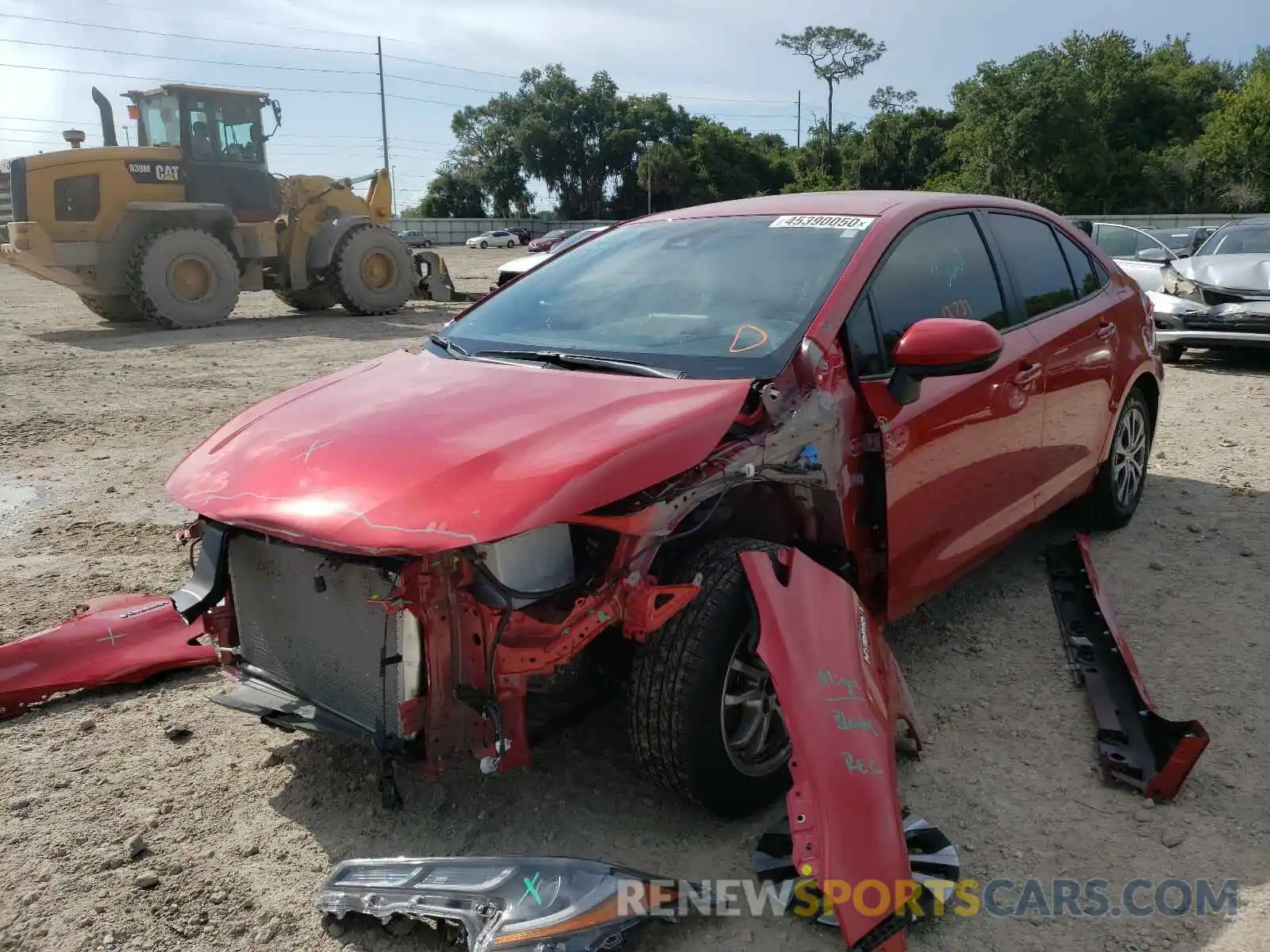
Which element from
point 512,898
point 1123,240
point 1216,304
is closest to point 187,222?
point 1123,240

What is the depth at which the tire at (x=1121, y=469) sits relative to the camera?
4.57 metres

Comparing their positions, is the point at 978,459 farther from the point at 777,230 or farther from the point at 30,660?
the point at 30,660

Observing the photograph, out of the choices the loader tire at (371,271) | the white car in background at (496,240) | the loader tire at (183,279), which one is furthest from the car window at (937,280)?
the white car in background at (496,240)

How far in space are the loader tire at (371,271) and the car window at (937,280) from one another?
42.5ft

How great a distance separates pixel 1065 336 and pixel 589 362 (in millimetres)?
2115

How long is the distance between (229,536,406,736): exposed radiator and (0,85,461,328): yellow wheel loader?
12288 mm

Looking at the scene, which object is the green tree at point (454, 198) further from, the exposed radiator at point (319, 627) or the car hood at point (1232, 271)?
the exposed radiator at point (319, 627)

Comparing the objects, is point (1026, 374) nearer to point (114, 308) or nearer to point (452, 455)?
point (452, 455)

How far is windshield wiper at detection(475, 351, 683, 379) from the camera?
2812 mm

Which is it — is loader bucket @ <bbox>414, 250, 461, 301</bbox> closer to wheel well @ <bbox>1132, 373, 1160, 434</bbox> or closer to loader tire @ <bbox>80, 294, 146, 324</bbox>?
loader tire @ <bbox>80, 294, 146, 324</bbox>

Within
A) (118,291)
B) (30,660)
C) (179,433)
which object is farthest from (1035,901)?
(118,291)

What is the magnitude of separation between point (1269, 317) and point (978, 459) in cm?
706

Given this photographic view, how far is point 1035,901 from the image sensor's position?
7.61 ft

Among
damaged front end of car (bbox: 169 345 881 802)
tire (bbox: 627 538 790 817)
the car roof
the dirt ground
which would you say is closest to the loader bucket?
the dirt ground
